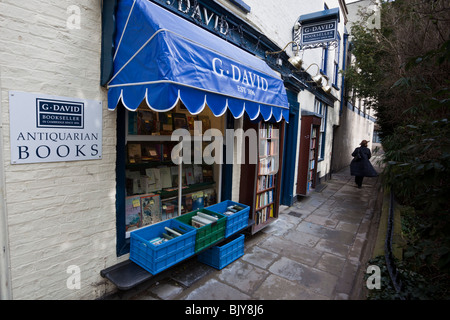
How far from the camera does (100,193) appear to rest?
284 cm

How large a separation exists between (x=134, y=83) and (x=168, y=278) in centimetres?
272

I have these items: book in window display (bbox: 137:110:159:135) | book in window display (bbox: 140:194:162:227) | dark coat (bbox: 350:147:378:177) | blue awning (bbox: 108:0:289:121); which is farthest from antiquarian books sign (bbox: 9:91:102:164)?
dark coat (bbox: 350:147:378:177)

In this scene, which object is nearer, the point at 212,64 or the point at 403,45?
the point at 212,64

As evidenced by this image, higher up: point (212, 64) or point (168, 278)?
point (212, 64)

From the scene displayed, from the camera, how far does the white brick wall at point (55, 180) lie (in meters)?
2.17

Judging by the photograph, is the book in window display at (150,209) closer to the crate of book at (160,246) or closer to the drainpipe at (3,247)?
the crate of book at (160,246)

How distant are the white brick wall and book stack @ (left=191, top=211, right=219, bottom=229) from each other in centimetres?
118

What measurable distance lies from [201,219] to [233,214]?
0.54 metres

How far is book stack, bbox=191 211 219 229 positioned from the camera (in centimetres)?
369

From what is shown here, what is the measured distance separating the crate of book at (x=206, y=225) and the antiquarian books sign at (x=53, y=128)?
1.64 m

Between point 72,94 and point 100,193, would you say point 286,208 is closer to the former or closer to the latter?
point 100,193

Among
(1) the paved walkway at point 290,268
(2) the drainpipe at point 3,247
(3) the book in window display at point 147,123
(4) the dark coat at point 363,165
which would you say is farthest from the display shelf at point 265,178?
(4) the dark coat at point 363,165

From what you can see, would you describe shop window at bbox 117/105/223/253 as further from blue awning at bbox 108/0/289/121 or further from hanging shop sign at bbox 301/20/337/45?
hanging shop sign at bbox 301/20/337/45
